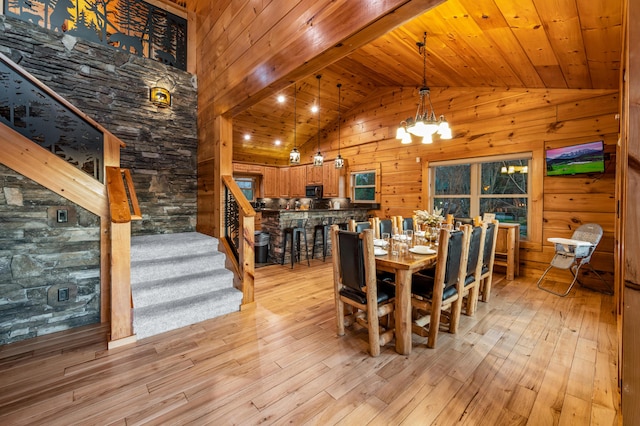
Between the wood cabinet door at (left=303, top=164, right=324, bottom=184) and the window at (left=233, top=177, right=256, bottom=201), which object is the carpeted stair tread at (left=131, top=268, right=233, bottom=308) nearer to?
the wood cabinet door at (left=303, top=164, right=324, bottom=184)

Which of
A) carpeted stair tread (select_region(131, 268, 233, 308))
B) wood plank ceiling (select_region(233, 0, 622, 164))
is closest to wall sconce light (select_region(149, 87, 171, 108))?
wood plank ceiling (select_region(233, 0, 622, 164))

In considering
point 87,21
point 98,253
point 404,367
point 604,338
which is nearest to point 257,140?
point 87,21

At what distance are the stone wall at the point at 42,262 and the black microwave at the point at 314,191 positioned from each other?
5440 millimetres

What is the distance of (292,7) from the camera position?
2391 mm

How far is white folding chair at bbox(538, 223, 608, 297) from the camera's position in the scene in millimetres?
3445

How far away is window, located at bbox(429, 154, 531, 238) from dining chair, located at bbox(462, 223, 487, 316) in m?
2.50

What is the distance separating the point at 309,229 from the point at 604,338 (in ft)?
14.1

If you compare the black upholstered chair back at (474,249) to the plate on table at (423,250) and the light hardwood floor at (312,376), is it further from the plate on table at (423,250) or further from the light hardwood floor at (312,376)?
the light hardwood floor at (312,376)

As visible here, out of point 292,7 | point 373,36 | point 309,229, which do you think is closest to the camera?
point 373,36

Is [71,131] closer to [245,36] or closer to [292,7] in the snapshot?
[245,36]

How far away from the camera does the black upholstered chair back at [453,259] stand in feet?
7.56

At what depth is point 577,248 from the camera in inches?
134

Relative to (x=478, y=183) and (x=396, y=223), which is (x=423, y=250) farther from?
(x=478, y=183)

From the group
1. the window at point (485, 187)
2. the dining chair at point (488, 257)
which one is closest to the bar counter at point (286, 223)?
the window at point (485, 187)
